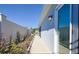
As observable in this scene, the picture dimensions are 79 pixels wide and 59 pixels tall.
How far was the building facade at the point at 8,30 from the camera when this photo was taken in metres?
4.02

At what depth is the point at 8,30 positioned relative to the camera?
4.20 metres

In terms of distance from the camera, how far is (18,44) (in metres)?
4.05

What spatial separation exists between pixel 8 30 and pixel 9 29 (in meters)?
0.05

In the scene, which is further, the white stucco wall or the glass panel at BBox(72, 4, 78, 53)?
the white stucco wall

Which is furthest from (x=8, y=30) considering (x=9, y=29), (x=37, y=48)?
(x=37, y=48)

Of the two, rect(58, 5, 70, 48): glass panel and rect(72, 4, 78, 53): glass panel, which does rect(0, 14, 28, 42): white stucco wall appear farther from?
rect(72, 4, 78, 53): glass panel

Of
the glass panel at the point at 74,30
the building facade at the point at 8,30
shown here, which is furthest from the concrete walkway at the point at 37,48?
the glass panel at the point at 74,30

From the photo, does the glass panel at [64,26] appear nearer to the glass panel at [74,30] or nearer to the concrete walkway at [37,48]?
the glass panel at [74,30]

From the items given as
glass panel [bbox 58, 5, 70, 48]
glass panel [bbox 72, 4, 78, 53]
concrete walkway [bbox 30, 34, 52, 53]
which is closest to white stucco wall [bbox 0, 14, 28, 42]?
concrete walkway [bbox 30, 34, 52, 53]

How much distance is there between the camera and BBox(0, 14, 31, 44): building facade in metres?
4.02

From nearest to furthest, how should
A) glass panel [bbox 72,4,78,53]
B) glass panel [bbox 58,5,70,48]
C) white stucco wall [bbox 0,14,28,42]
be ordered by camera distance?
glass panel [bbox 72,4,78,53] → white stucco wall [bbox 0,14,28,42] → glass panel [bbox 58,5,70,48]

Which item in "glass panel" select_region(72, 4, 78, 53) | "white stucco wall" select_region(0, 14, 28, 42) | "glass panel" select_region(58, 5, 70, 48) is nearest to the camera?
"glass panel" select_region(72, 4, 78, 53)
